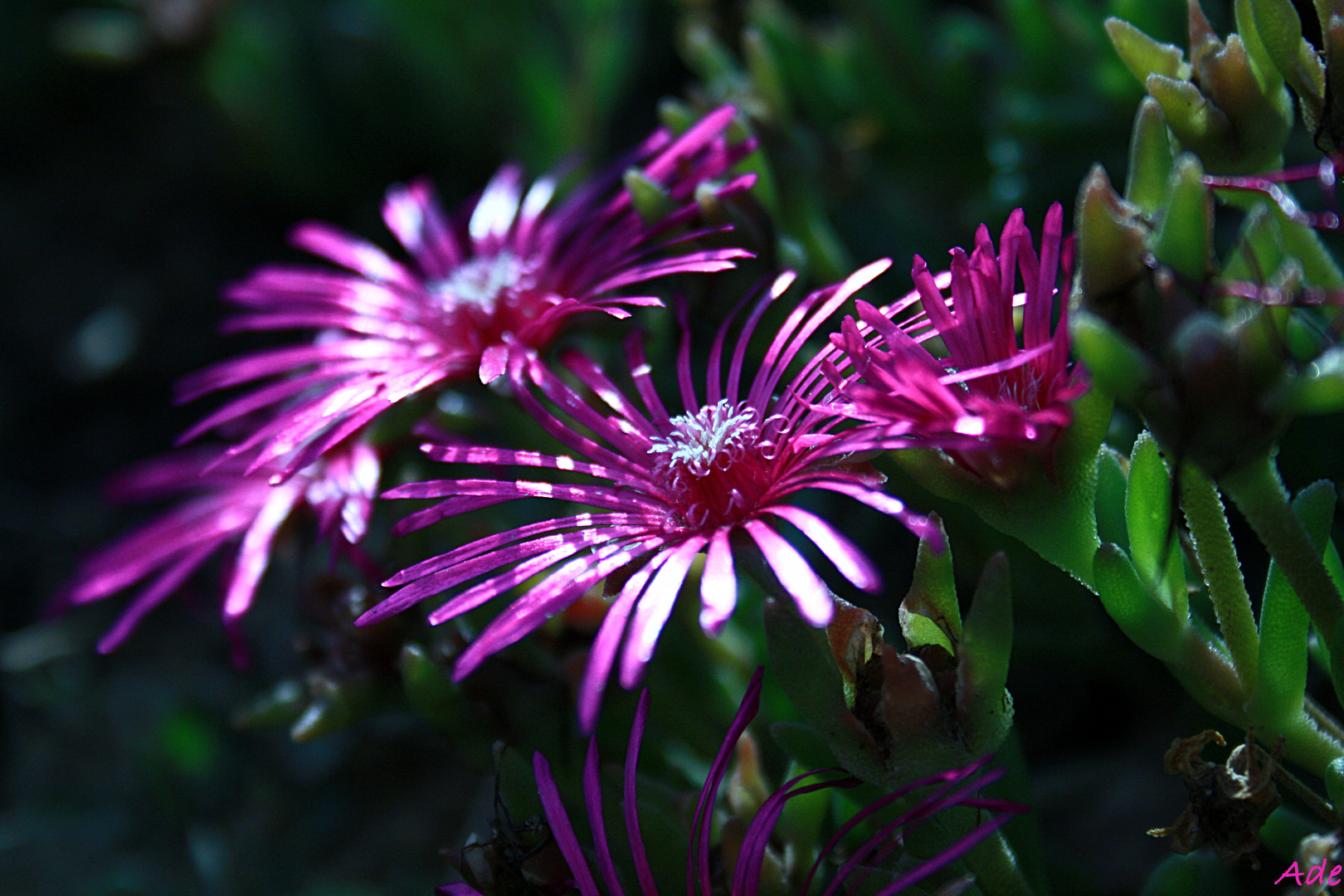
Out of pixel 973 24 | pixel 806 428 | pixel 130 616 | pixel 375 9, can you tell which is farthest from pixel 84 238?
pixel 806 428

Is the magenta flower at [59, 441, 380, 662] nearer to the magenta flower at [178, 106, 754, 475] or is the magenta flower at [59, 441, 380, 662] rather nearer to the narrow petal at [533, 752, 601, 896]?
the magenta flower at [178, 106, 754, 475]

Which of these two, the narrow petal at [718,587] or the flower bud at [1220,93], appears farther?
the flower bud at [1220,93]

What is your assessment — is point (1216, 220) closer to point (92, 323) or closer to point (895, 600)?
point (895, 600)

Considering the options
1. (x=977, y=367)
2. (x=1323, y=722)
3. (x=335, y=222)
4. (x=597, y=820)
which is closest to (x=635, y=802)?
(x=597, y=820)

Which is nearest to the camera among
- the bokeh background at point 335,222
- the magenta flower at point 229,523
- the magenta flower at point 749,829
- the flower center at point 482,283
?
the magenta flower at point 749,829

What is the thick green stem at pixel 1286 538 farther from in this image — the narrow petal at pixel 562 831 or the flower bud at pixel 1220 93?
the narrow petal at pixel 562 831

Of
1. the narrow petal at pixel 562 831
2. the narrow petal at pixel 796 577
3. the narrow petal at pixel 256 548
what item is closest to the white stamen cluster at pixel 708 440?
the narrow petal at pixel 796 577
